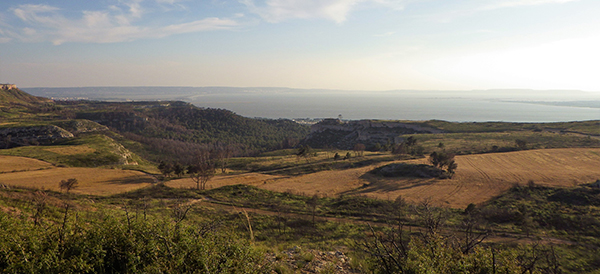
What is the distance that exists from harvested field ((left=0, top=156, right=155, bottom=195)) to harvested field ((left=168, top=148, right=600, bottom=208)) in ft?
22.2

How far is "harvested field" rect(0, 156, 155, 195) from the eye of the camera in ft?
113

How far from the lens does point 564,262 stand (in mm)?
15750

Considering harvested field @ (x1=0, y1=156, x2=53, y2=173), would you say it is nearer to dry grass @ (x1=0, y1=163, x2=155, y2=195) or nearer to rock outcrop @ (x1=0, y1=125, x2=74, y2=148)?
dry grass @ (x1=0, y1=163, x2=155, y2=195)

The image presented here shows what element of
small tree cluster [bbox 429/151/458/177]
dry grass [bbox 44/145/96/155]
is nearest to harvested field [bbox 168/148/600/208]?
small tree cluster [bbox 429/151/458/177]

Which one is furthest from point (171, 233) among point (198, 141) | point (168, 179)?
point (198, 141)

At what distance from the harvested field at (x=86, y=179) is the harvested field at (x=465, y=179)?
6.77 m

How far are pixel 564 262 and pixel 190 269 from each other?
68.9 feet

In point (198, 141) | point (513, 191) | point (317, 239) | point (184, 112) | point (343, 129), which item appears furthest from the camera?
point (184, 112)

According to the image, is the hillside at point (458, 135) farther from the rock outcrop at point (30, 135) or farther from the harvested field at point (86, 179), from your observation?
the rock outcrop at point (30, 135)

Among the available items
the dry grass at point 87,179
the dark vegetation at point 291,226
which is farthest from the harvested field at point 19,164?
the dry grass at point 87,179

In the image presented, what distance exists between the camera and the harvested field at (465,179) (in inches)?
1385

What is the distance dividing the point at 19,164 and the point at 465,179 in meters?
75.3

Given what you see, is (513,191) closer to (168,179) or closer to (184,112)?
(168,179)

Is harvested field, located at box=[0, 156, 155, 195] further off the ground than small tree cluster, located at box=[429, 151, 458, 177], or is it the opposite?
small tree cluster, located at box=[429, 151, 458, 177]
